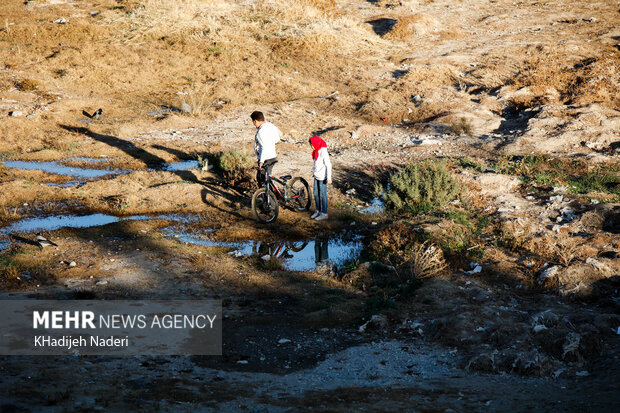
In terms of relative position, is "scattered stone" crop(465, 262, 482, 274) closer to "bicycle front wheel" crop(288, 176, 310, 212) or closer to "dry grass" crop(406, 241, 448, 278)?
"dry grass" crop(406, 241, 448, 278)

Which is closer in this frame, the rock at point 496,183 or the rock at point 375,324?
the rock at point 375,324

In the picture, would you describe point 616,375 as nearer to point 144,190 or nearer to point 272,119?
point 144,190

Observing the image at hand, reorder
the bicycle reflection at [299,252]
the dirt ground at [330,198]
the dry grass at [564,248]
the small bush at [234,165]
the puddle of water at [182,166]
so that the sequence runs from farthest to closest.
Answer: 1. the puddle of water at [182,166]
2. the small bush at [234,165]
3. the bicycle reflection at [299,252]
4. the dry grass at [564,248]
5. the dirt ground at [330,198]

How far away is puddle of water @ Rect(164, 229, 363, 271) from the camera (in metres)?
9.48

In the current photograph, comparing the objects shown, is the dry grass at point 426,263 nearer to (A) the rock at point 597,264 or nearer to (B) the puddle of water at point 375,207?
(A) the rock at point 597,264

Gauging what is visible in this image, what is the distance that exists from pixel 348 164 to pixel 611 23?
15.4 m

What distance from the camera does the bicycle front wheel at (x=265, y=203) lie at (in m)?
10.7

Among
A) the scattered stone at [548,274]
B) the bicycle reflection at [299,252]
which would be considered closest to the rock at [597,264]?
the scattered stone at [548,274]

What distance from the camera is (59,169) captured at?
45.1 ft

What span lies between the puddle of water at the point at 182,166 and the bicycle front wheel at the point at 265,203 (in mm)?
3723

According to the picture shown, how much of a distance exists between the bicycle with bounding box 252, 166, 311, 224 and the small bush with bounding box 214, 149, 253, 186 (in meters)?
1.87

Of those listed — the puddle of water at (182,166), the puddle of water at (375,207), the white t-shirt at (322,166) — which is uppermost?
the white t-shirt at (322,166)

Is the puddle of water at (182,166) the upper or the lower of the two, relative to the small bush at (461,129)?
lower

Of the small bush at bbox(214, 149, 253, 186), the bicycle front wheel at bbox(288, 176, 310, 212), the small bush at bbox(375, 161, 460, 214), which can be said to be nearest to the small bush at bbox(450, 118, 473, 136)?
the small bush at bbox(375, 161, 460, 214)
